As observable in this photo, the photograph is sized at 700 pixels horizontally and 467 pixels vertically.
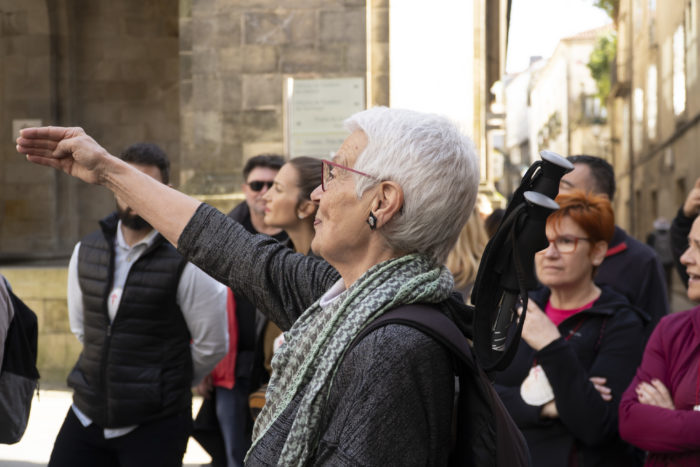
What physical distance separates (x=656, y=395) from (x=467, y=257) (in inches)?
54.2

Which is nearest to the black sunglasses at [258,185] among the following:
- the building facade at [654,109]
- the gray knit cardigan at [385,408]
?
the gray knit cardigan at [385,408]

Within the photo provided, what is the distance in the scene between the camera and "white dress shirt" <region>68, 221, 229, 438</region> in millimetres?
4047

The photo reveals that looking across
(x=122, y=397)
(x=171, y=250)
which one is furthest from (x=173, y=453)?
(x=171, y=250)

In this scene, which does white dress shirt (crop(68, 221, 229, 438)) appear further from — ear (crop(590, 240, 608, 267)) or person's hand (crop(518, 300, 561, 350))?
ear (crop(590, 240, 608, 267))

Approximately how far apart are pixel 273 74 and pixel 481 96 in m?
A: 2.39

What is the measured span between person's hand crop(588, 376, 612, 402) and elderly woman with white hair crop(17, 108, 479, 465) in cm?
134

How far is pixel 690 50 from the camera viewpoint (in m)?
18.8

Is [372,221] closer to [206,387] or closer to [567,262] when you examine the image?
[567,262]

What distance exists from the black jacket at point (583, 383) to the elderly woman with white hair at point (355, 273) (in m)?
1.18

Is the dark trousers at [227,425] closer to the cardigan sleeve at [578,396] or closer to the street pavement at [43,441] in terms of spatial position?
the street pavement at [43,441]

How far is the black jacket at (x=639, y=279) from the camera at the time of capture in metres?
4.28

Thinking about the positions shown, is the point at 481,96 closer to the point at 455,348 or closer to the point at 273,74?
the point at 273,74

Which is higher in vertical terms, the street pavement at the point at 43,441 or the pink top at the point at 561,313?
the pink top at the point at 561,313

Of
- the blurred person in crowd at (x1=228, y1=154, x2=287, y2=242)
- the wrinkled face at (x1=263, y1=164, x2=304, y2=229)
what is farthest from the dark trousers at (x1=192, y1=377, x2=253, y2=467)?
the wrinkled face at (x1=263, y1=164, x2=304, y2=229)
